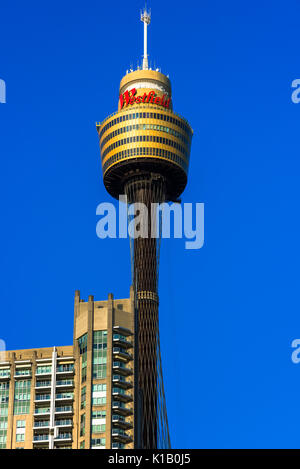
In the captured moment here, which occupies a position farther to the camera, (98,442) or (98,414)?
(98,414)

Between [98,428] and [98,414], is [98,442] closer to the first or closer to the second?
[98,428]

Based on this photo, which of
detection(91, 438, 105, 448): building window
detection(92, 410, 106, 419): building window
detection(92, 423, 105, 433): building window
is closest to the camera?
detection(91, 438, 105, 448): building window

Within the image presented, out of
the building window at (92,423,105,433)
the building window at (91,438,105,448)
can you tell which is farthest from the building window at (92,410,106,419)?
the building window at (91,438,105,448)

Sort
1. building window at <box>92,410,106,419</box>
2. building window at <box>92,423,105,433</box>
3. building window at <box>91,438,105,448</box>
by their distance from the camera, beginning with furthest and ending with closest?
building window at <box>92,410,106,419</box>
building window at <box>92,423,105,433</box>
building window at <box>91,438,105,448</box>

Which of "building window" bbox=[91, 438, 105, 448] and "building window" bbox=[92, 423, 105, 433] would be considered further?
"building window" bbox=[92, 423, 105, 433]

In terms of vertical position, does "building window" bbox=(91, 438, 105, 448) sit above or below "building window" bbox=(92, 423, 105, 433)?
below

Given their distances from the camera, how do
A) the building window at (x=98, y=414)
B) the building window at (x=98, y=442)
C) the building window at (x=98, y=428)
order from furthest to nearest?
the building window at (x=98, y=414)
the building window at (x=98, y=428)
the building window at (x=98, y=442)

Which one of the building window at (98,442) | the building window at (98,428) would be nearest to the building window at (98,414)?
the building window at (98,428)

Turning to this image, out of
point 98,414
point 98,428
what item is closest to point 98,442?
point 98,428

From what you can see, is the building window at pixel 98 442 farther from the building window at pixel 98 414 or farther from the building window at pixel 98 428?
the building window at pixel 98 414

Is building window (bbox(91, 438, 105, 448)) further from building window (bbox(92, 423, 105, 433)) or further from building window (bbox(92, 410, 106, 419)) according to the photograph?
building window (bbox(92, 410, 106, 419))
